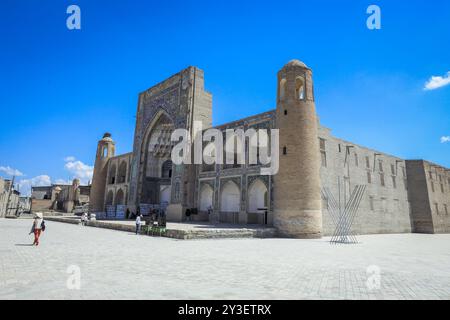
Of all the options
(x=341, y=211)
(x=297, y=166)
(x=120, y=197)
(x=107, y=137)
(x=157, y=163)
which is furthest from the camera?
(x=107, y=137)

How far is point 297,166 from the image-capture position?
15914mm

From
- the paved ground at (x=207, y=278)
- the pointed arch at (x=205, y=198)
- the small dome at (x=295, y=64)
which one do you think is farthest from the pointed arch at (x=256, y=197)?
the paved ground at (x=207, y=278)

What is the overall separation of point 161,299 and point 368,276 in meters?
4.08

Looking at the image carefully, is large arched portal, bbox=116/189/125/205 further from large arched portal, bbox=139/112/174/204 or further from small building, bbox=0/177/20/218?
small building, bbox=0/177/20/218

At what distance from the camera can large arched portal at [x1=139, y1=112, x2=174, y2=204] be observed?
31.7 meters

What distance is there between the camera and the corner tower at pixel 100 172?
36938 millimetres

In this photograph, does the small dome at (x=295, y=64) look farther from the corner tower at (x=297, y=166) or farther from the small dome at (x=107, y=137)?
the small dome at (x=107, y=137)

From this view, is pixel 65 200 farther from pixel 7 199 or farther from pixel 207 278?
pixel 207 278

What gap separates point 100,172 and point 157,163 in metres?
10.2

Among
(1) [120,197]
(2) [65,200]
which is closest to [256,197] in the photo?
(1) [120,197]

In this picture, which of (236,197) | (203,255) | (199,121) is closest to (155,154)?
(199,121)

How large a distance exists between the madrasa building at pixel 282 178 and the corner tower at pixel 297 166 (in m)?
0.05

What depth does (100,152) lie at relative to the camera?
38.7m
